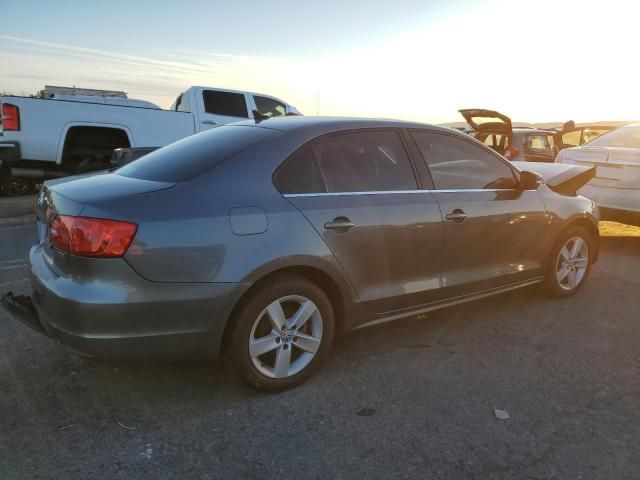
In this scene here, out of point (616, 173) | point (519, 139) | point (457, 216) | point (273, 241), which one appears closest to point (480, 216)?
point (457, 216)

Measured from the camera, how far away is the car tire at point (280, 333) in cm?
292

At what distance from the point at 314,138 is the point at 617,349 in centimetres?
261

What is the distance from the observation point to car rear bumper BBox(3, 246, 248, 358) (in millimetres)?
2592

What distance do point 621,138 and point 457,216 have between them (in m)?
A: 4.57

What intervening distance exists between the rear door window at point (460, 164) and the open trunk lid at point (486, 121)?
13.9ft

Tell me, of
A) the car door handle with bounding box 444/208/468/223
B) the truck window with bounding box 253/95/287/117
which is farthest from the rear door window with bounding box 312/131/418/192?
the truck window with bounding box 253/95/287/117

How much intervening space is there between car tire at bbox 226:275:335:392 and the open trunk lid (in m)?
6.05

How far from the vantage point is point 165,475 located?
94.1 inches

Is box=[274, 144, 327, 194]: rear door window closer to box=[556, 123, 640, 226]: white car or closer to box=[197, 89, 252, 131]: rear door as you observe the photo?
box=[556, 123, 640, 226]: white car

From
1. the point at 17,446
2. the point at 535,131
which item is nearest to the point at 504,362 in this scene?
the point at 17,446

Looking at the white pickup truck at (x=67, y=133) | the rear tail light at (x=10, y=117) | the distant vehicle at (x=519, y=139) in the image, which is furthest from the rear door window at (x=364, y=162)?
the rear tail light at (x=10, y=117)

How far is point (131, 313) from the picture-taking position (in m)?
2.62

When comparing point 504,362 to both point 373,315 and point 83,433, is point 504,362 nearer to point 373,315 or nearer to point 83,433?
point 373,315

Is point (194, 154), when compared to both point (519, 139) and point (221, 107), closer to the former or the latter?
point (221, 107)
